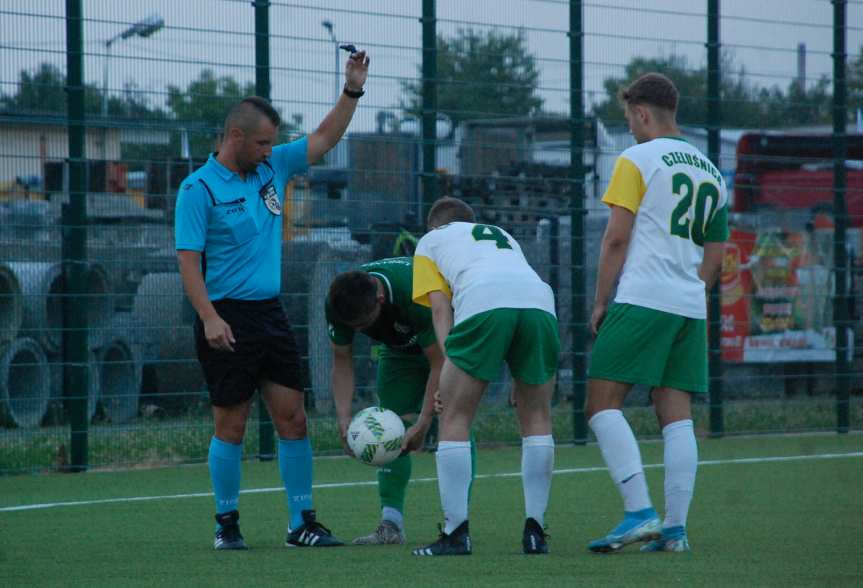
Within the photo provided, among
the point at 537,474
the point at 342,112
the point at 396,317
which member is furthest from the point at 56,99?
the point at 537,474

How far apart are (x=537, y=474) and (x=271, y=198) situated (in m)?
1.66

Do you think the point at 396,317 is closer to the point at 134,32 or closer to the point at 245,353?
the point at 245,353

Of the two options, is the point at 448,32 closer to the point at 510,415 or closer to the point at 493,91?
the point at 493,91

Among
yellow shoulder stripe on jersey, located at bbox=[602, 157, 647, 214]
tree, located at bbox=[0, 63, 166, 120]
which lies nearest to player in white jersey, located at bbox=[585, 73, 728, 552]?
yellow shoulder stripe on jersey, located at bbox=[602, 157, 647, 214]

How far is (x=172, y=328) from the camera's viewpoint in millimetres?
10266

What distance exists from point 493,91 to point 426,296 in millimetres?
6079

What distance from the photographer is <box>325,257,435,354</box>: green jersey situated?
5867 millimetres

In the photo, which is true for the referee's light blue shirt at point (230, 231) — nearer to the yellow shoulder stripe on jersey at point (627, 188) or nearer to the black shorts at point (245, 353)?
the black shorts at point (245, 353)

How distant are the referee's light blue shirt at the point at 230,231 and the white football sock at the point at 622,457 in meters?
1.52

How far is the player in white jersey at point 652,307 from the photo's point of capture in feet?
18.2

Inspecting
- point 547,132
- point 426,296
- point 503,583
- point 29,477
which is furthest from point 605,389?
point 547,132

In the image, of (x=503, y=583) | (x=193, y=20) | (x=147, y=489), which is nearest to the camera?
(x=503, y=583)

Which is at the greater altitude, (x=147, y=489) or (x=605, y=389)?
(x=605, y=389)

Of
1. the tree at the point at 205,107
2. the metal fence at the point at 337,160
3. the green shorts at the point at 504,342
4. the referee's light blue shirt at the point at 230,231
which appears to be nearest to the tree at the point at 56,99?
the metal fence at the point at 337,160
